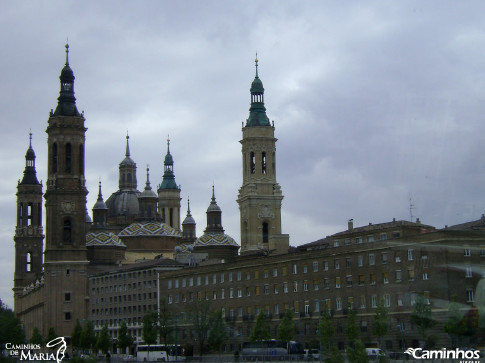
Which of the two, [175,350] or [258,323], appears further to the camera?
[175,350]

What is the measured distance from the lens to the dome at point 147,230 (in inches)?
7347

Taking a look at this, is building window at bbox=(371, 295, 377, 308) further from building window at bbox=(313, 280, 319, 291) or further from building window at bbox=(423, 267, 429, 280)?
building window at bbox=(423, 267, 429, 280)

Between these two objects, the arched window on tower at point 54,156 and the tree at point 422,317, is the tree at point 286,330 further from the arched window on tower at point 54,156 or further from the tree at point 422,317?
the arched window on tower at point 54,156

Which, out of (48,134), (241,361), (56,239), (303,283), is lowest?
(241,361)

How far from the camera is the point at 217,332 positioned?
110500mm

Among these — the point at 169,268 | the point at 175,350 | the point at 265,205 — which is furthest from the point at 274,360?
the point at 265,205

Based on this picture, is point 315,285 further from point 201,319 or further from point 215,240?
point 215,240

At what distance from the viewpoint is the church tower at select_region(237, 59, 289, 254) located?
17362 cm

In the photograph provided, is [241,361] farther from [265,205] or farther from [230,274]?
[265,205]

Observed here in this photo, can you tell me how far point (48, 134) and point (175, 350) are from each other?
48.1 meters

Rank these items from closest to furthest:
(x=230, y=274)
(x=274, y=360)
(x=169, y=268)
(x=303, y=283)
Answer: (x=274, y=360), (x=303, y=283), (x=230, y=274), (x=169, y=268)

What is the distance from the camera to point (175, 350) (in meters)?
115

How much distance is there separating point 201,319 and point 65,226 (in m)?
38.1

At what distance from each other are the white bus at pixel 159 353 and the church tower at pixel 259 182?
54074 millimetres
